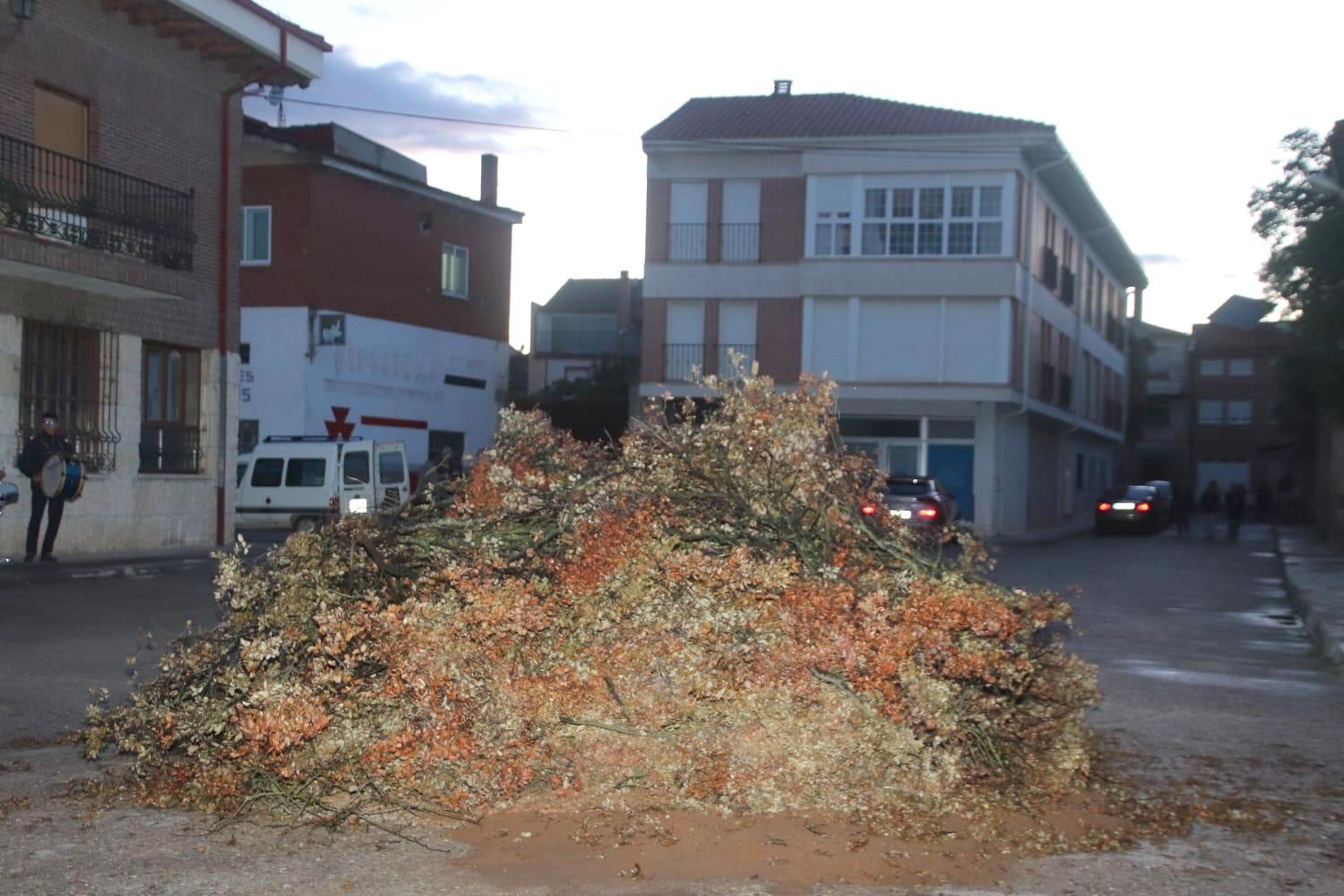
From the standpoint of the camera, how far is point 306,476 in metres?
A: 25.1

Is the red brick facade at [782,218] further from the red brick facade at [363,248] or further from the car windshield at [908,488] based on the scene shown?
the car windshield at [908,488]

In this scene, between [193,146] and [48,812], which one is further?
[193,146]

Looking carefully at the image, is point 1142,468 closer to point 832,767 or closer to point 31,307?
point 31,307

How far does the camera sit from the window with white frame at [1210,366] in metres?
73.6

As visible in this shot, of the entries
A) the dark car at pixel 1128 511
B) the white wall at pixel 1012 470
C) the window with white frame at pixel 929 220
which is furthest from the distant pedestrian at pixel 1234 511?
the window with white frame at pixel 929 220

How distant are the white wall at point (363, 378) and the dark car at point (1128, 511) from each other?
16.5m

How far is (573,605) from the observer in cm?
616

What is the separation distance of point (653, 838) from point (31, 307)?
15216mm

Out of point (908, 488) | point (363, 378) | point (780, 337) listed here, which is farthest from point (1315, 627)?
point (363, 378)

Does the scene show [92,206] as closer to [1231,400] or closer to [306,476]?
[306,476]

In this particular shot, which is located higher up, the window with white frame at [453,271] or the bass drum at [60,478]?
the window with white frame at [453,271]

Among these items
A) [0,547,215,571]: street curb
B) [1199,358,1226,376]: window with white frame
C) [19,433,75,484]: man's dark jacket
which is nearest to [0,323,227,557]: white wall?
[0,547,215,571]: street curb

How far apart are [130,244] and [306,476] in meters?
7.27

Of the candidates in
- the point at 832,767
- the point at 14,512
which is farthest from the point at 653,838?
the point at 14,512
